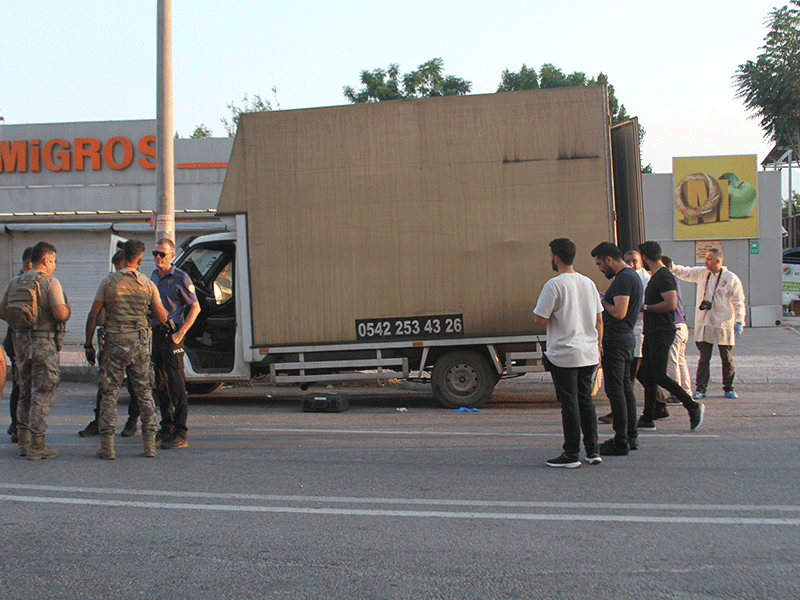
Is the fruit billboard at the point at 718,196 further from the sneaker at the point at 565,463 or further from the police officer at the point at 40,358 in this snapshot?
the police officer at the point at 40,358

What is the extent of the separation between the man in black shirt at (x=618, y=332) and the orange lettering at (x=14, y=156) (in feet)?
53.2

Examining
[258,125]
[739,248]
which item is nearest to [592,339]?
[258,125]

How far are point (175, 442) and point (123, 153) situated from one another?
42.7 feet

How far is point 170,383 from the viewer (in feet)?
20.8

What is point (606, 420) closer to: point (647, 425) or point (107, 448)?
point (647, 425)

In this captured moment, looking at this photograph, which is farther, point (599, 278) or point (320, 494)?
point (599, 278)

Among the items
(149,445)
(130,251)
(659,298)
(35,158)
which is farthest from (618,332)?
(35,158)

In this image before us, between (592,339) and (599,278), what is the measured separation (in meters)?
2.82

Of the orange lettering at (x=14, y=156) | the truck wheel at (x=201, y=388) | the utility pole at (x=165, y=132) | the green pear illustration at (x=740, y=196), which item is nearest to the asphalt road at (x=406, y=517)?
the truck wheel at (x=201, y=388)

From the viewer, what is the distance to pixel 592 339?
18.2 ft

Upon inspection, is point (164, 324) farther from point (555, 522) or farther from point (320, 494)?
point (555, 522)

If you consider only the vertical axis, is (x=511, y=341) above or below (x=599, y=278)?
below

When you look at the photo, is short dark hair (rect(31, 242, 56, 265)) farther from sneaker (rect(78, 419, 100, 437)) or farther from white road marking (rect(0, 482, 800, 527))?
white road marking (rect(0, 482, 800, 527))

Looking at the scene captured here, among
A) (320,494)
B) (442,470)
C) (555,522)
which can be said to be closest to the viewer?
(555,522)
